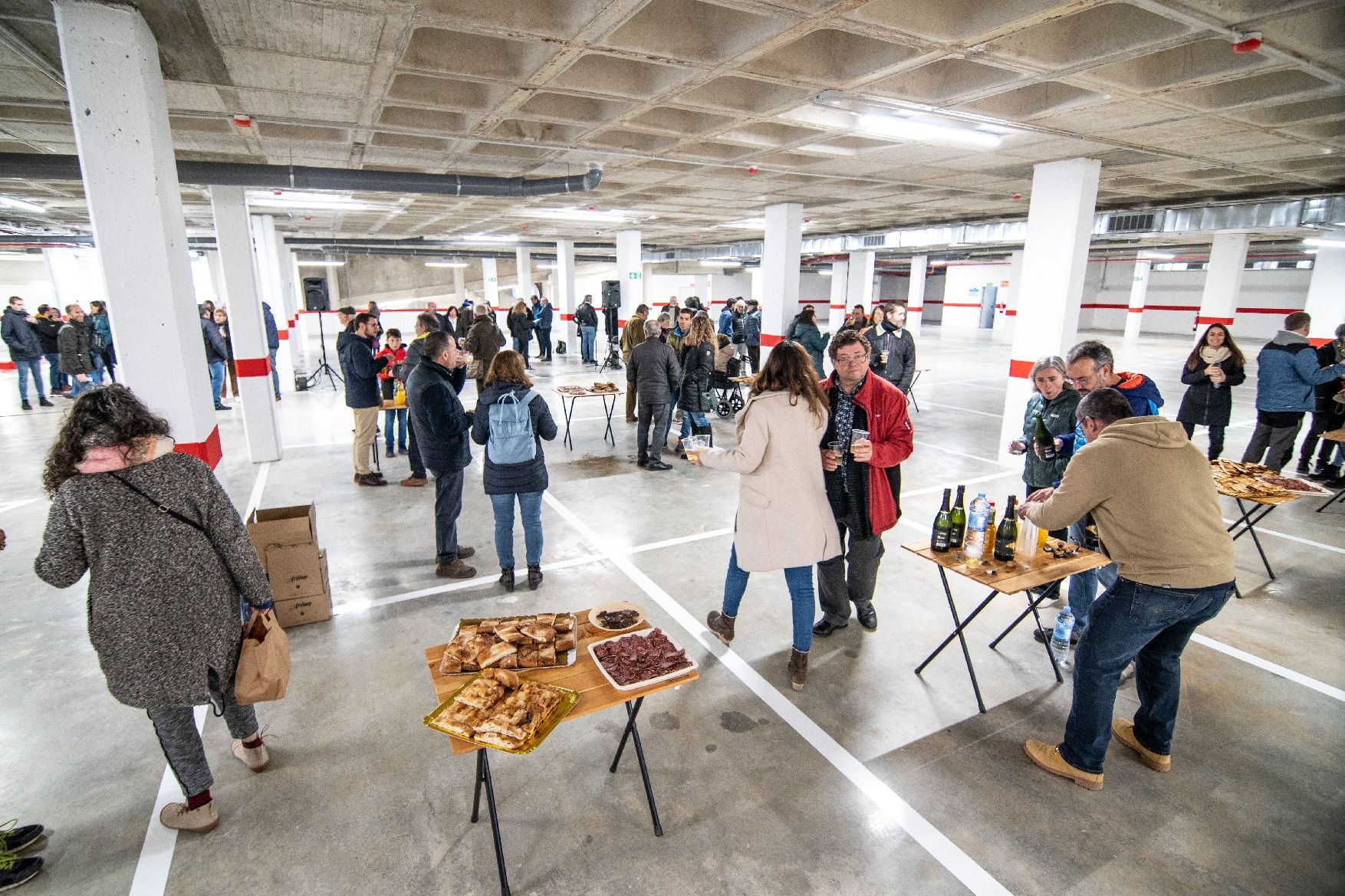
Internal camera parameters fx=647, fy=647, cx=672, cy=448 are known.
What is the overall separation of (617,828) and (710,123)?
5.52m

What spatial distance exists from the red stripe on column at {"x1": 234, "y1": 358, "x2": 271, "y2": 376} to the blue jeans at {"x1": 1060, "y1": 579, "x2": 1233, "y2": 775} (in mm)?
8200

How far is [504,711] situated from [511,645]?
38 centimetres

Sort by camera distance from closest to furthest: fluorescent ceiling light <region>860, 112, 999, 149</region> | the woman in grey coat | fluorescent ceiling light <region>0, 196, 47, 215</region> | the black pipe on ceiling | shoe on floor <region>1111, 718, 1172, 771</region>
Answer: the woman in grey coat
shoe on floor <region>1111, 718, 1172, 771</region>
fluorescent ceiling light <region>860, 112, 999, 149</region>
the black pipe on ceiling
fluorescent ceiling light <region>0, 196, 47, 215</region>

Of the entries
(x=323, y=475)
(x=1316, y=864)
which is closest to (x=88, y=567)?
(x=1316, y=864)

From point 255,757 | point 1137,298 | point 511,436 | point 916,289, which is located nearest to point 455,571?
point 511,436

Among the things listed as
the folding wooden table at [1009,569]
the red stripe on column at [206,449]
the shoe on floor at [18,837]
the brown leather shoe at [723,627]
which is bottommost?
the shoe on floor at [18,837]

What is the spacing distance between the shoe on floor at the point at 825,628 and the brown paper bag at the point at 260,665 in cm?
269

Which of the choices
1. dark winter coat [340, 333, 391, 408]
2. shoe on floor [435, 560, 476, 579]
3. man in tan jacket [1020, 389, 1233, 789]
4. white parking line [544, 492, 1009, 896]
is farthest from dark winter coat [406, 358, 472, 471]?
man in tan jacket [1020, 389, 1233, 789]

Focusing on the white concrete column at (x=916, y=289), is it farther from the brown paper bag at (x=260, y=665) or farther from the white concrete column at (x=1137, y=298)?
the brown paper bag at (x=260, y=665)

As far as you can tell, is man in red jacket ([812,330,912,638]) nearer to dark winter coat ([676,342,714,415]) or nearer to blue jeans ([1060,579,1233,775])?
blue jeans ([1060,579,1233,775])

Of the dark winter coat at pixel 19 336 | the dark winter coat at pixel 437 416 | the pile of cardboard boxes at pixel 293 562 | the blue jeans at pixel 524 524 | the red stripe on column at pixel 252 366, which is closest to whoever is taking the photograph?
the pile of cardboard boxes at pixel 293 562

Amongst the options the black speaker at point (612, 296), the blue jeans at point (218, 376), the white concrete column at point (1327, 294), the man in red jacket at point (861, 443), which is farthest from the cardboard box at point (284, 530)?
the white concrete column at point (1327, 294)

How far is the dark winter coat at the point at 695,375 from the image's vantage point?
24.8ft

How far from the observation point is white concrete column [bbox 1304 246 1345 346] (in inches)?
570
